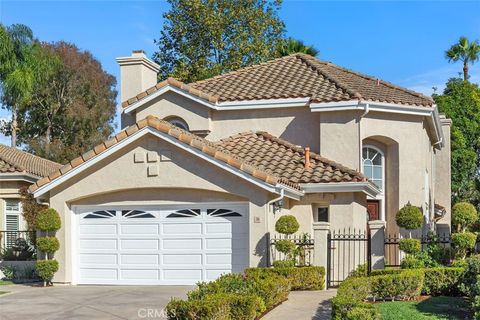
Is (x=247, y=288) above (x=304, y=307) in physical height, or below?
above

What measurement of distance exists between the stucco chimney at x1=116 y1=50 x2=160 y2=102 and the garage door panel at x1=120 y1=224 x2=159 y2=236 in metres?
7.49

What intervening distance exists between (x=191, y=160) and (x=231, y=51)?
75.3 feet

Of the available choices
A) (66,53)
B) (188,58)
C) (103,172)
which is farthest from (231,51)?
(103,172)

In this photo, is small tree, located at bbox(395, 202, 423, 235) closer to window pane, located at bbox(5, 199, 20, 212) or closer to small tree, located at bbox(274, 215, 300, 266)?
small tree, located at bbox(274, 215, 300, 266)

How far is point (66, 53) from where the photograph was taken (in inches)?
2034

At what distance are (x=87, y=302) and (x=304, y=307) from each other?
501 cm

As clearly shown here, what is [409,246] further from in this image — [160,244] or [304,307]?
[160,244]

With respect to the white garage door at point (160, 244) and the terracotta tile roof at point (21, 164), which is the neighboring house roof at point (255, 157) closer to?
the white garage door at point (160, 244)

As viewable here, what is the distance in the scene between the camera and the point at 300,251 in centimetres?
1766

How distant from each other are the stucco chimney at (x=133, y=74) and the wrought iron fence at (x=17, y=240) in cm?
621

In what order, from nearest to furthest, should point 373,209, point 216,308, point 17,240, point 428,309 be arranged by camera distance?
point 216,308
point 428,309
point 373,209
point 17,240

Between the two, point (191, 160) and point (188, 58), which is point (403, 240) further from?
point (188, 58)

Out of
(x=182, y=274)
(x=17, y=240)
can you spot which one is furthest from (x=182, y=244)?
(x=17, y=240)

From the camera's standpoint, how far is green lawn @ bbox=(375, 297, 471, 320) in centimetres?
1145
